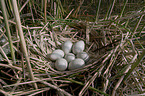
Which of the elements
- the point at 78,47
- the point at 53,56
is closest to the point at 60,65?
the point at 53,56

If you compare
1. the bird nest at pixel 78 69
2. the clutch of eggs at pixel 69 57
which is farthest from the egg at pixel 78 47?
the bird nest at pixel 78 69

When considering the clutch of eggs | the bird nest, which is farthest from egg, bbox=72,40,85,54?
the bird nest

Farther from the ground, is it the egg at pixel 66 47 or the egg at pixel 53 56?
the egg at pixel 66 47

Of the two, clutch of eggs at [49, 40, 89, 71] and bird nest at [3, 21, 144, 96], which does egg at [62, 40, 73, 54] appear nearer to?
clutch of eggs at [49, 40, 89, 71]

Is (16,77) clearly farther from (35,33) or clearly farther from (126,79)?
(126,79)

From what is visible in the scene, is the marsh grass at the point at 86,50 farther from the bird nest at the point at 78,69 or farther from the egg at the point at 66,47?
the egg at the point at 66,47

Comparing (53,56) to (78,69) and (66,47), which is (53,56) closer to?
(66,47)
